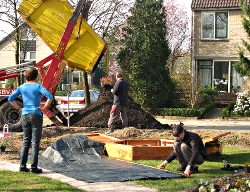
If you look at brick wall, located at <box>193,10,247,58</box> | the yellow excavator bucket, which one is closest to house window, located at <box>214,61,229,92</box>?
brick wall, located at <box>193,10,247,58</box>

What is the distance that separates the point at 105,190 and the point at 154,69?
59.1 ft

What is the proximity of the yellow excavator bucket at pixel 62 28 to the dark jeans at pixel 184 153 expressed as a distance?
804 centimetres

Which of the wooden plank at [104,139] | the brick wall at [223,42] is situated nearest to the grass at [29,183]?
the wooden plank at [104,139]

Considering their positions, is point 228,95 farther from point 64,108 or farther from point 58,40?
point 58,40

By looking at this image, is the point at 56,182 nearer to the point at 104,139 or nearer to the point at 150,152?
the point at 150,152

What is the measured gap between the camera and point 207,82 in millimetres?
31000

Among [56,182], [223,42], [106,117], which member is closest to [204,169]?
[56,182]

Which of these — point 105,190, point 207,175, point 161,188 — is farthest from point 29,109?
point 207,175

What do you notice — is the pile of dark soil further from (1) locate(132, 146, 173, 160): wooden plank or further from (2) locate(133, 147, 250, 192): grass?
(1) locate(132, 146, 173, 160): wooden plank

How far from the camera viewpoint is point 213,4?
1166 inches

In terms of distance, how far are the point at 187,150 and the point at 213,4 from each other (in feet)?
76.3

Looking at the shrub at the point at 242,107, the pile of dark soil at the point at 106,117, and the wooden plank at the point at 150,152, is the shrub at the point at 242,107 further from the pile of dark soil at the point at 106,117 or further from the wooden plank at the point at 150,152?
the wooden plank at the point at 150,152

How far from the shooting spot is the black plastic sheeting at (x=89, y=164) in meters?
7.48

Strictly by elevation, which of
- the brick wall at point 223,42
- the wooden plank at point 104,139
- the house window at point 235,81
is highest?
the brick wall at point 223,42
